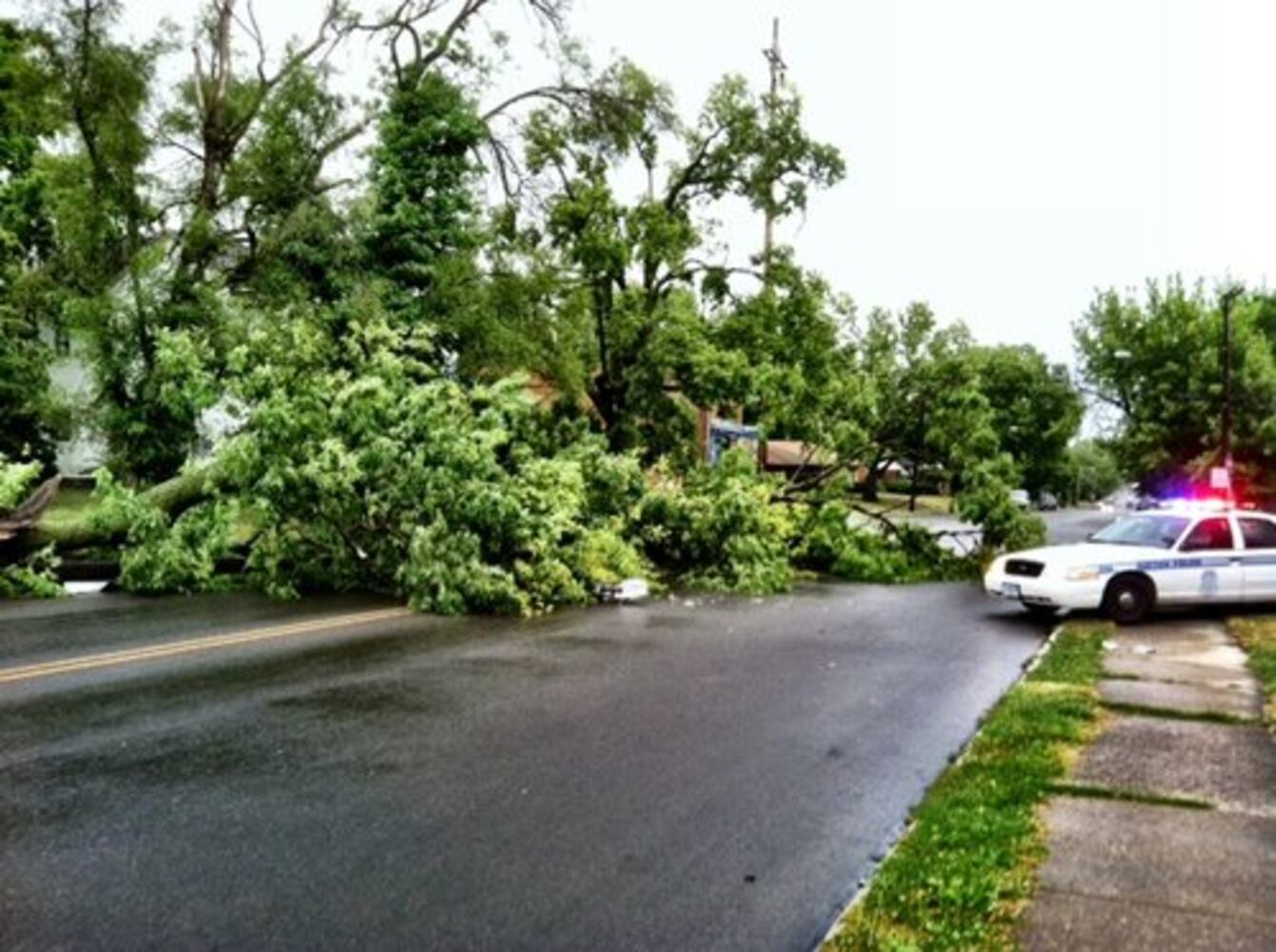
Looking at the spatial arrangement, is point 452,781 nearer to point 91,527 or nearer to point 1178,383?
point 91,527

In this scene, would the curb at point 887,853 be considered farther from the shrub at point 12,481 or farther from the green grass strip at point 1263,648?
the shrub at point 12,481

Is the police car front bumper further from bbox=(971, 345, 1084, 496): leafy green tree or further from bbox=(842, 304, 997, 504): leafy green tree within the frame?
bbox=(971, 345, 1084, 496): leafy green tree

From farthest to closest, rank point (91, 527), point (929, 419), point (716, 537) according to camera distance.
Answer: point (929, 419)
point (716, 537)
point (91, 527)

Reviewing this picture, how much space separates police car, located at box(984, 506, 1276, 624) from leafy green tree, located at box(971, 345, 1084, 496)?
214ft

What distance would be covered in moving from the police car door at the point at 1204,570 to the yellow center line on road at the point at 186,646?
10.3m

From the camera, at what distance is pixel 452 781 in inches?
262

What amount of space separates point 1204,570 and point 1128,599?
1.25 meters

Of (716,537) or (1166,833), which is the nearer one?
(1166,833)

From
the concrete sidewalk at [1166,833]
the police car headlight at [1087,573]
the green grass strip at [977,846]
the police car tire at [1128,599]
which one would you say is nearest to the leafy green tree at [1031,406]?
the police car tire at [1128,599]

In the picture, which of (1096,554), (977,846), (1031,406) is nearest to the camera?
(977,846)

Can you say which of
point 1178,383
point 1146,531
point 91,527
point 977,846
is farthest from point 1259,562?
point 1178,383

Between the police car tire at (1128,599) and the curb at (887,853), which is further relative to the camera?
the police car tire at (1128,599)

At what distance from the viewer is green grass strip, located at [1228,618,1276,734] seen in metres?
8.98

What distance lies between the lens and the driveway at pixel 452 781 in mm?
4613
